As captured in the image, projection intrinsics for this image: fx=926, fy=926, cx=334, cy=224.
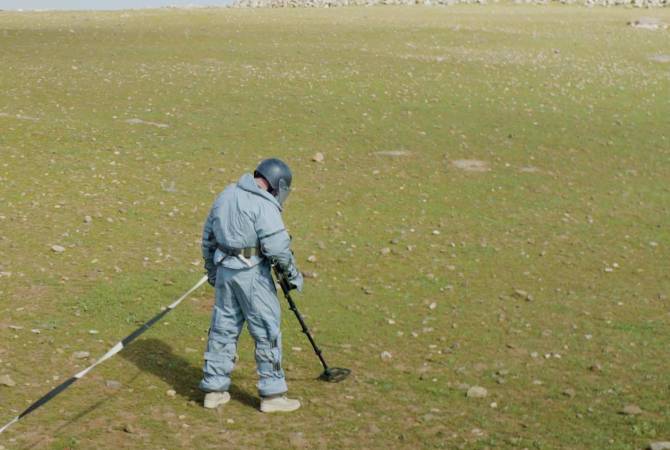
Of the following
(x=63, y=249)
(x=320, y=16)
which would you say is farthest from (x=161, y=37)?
(x=63, y=249)

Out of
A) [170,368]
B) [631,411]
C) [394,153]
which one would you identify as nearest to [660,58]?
[394,153]

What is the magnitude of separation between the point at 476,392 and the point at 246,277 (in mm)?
3071

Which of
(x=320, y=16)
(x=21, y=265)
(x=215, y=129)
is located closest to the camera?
(x=21, y=265)

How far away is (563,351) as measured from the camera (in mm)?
12320

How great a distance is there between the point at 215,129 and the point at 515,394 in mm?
15376

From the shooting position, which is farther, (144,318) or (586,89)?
(586,89)

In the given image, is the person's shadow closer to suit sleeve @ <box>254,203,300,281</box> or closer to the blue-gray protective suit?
→ the blue-gray protective suit

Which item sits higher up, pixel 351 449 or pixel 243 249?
pixel 243 249

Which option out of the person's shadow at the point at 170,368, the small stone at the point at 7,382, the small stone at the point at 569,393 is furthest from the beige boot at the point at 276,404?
the small stone at the point at 569,393

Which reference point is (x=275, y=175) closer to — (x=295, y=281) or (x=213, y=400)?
(x=295, y=281)

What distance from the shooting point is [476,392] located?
35.3 ft

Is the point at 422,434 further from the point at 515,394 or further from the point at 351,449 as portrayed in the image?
the point at 515,394

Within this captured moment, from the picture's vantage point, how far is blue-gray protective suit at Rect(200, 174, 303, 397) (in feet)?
31.8

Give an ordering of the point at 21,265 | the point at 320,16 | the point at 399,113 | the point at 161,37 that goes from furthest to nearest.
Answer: the point at 320,16 → the point at 161,37 → the point at 399,113 → the point at 21,265
